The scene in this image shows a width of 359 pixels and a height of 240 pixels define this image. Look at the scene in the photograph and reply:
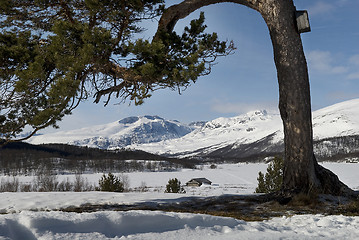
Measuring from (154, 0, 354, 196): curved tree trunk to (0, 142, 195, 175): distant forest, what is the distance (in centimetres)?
12046

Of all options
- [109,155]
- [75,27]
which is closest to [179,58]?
[75,27]

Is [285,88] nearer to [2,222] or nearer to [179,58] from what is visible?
[179,58]

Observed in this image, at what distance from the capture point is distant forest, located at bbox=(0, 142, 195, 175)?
122350 millimetres

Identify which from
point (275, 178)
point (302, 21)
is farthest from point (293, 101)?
point (275, 178)

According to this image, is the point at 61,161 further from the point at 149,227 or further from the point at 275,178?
the point at 149,227

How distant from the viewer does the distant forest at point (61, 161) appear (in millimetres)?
122350

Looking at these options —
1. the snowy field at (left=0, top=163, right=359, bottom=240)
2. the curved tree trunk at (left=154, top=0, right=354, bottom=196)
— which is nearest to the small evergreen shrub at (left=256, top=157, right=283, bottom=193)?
the curved tree trunk at (left=154, top=0, right=354, bottom=196)

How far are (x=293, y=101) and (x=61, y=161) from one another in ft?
453

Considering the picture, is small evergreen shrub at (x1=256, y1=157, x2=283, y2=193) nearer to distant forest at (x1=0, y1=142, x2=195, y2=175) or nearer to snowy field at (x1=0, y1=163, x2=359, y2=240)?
snowy field at (x1=0, y1=163, x2=359, y2=240)

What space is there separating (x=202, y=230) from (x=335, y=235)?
1661 mm

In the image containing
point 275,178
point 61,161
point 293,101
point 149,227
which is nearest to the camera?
point 149,227

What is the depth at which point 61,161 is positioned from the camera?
13112 centimetres

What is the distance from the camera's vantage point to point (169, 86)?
7355mm

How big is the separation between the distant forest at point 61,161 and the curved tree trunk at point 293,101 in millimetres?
120458
